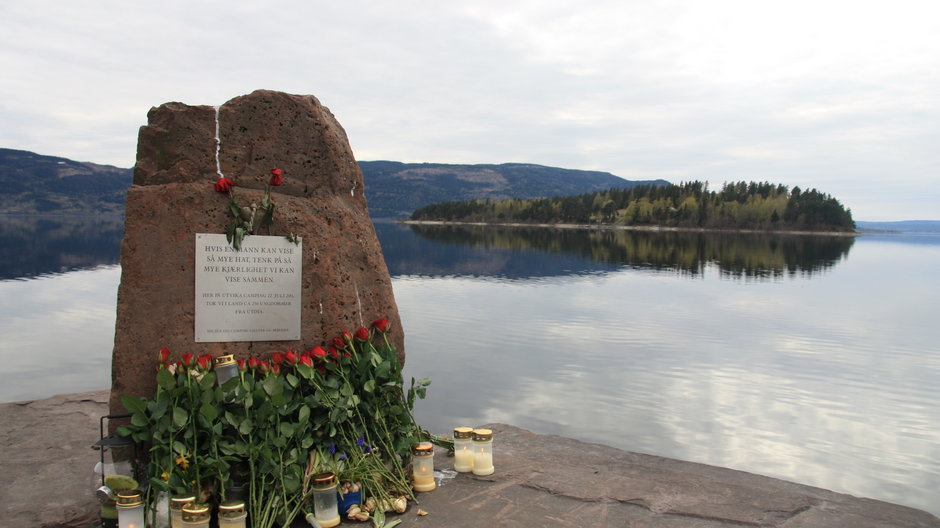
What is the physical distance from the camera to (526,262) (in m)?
43.2

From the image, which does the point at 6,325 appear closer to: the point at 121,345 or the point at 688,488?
the point at 121,345

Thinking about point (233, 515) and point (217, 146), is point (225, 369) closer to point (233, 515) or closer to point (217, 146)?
point (233, 515)

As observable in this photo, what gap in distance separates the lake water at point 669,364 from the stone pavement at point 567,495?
78.5 inches

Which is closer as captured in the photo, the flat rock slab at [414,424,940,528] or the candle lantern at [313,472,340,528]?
the candle lantern at [313,472,340,528]

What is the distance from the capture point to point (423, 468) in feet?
19.1

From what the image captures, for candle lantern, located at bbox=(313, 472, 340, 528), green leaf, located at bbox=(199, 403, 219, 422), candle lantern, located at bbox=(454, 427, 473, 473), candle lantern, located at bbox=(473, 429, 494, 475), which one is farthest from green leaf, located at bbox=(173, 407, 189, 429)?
candle lantern, located at bbox=(473, 429, 494, 475)

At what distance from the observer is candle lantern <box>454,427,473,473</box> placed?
633 centimetres

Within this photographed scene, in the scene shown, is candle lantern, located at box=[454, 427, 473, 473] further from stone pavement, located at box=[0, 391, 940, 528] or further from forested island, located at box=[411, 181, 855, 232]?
forested island, located at box=[411, 181, 855, 232]

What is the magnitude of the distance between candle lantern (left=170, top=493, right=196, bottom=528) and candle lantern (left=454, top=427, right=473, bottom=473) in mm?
2377

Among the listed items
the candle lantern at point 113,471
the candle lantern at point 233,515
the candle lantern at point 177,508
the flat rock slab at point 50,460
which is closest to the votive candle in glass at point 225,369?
the candle lantern at point 113,471

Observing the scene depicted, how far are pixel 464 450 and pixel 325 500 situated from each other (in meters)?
1.57

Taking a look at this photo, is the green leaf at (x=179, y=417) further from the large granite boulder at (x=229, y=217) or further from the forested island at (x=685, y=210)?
the forested island at (x=685, y=210)

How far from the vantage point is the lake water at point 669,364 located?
9164mm

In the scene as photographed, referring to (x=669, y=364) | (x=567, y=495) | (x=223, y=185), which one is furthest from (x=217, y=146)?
A: (x=669, y=364)
